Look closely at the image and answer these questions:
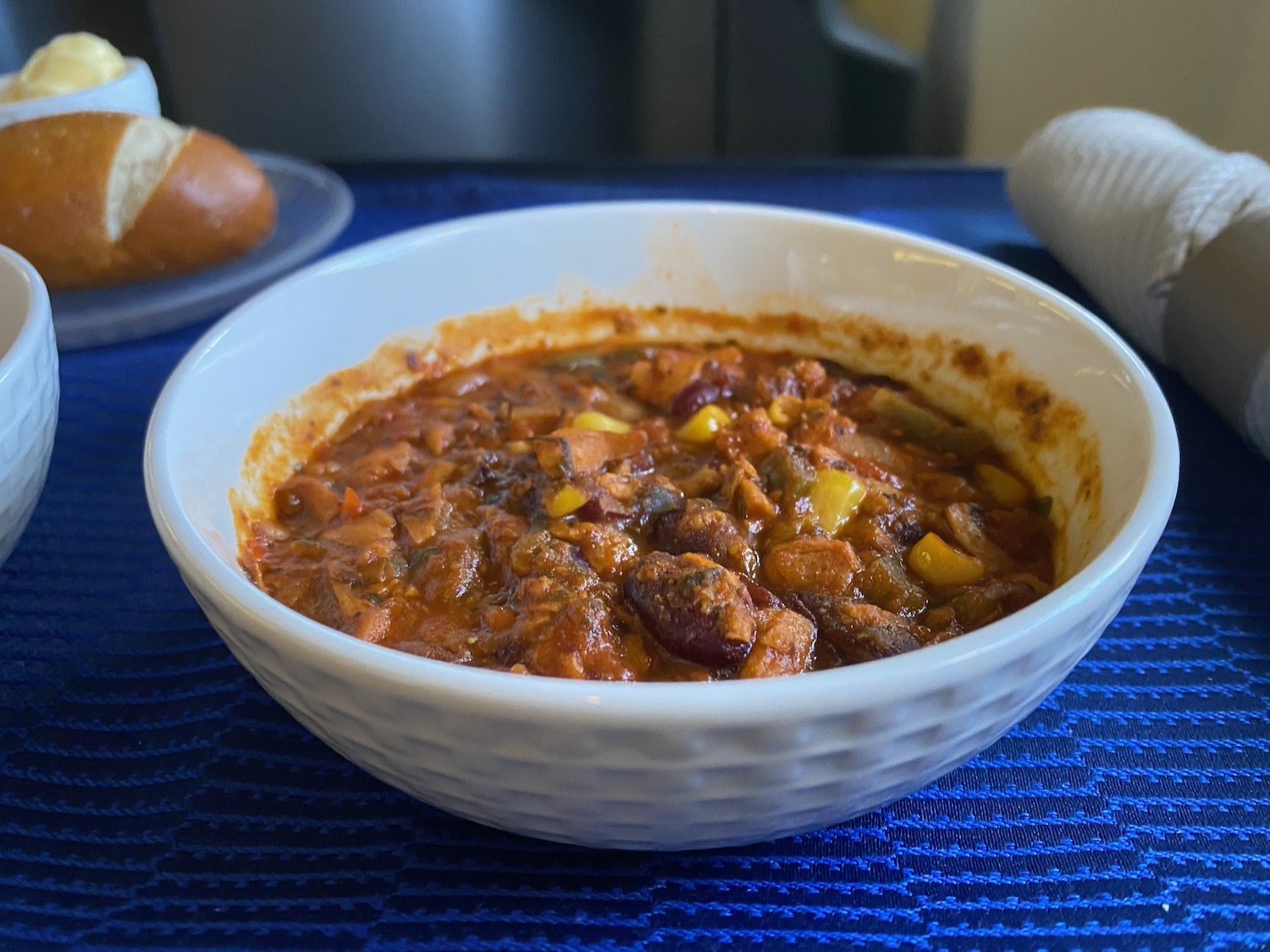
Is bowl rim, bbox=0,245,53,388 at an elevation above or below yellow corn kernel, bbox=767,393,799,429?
above

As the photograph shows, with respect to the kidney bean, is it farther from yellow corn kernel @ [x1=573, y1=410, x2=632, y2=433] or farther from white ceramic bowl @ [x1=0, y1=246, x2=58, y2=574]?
white ceramic bowl @ [x1=0, y1=246, x2=58, y2=574]

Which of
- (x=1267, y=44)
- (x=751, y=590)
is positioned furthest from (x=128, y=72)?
(x=1267, y=44)

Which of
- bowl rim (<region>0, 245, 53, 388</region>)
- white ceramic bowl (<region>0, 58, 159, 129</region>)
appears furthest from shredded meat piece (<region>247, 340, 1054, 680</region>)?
white ceramic bowl (<region>0, 58, 159, 129</region>)

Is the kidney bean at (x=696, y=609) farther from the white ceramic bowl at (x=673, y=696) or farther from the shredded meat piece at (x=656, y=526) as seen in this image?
the white ceramic bowl at (x=673, y=696)

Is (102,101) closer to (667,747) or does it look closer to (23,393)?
(23,393)

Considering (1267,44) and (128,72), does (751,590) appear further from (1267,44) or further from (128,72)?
(1267,44)

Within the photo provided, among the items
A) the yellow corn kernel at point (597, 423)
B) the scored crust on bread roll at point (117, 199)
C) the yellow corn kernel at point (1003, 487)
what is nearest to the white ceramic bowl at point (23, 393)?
the yellow corn kernel at point (597, 423)

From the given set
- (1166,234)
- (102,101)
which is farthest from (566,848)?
(102,101)
